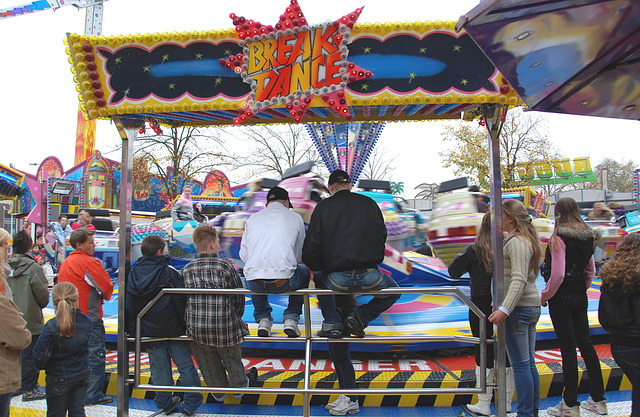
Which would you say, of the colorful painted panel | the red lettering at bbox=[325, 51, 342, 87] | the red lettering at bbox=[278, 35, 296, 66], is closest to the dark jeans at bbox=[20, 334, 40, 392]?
the colorful painted panel

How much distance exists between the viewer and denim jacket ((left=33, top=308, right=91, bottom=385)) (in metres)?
3.14

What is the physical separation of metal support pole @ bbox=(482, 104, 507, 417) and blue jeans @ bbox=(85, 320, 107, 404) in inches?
137

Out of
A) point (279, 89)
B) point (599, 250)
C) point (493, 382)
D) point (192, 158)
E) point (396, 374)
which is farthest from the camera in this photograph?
point (192, 158)

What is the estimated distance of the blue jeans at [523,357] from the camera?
341cm

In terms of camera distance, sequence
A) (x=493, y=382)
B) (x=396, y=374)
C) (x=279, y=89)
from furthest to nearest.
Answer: (x=396, y=374)
(x=493, y=382)
(x=279, y=89)

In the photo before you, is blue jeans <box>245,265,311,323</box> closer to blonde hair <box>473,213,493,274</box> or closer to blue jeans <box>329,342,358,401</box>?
blue jeans <box>329,342,358,401</box>

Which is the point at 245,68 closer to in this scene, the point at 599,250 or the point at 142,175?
the point at 599,250

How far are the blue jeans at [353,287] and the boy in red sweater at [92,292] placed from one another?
6.92 ft

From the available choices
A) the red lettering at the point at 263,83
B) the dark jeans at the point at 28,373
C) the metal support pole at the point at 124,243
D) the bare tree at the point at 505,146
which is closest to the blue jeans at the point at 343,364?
the metal support pole at the point at 124,243

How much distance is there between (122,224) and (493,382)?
3384 mm

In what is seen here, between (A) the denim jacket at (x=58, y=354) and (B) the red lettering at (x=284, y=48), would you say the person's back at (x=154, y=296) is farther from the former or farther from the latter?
(B) the red lettering at (x=284, y=48)

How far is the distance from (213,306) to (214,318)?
0.09 metres

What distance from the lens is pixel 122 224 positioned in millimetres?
3955

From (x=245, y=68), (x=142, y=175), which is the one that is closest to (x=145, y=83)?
(x=245, y=68)
